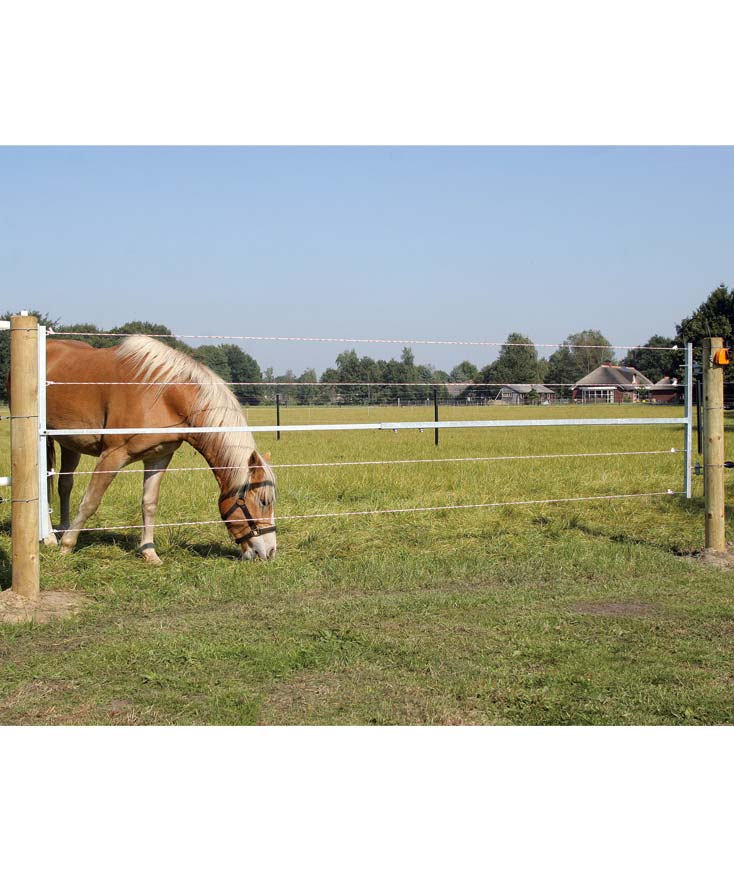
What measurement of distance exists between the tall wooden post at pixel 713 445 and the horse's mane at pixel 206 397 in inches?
136

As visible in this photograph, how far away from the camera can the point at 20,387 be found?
4.52m

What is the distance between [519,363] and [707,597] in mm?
3026

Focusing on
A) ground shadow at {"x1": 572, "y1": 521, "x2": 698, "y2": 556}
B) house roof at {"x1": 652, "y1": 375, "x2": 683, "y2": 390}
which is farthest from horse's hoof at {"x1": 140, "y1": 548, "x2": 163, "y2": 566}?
house roof at {"x1": 652, "y1": 375, "x2": 683, "y2": 390}

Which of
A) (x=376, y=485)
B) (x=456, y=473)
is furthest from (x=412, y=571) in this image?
(x=456, y=473)

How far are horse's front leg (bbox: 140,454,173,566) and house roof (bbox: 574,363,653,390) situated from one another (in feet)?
12.2

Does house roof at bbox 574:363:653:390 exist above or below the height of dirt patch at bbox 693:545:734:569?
above

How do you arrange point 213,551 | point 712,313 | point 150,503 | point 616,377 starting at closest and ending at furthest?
point 150,503 < point 213,551 < point 616,377 < point 712,313

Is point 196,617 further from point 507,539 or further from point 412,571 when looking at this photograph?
point 507,539

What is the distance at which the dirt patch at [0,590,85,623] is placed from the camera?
4.26 meters

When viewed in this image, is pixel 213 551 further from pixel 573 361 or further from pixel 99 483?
pixel 573 361

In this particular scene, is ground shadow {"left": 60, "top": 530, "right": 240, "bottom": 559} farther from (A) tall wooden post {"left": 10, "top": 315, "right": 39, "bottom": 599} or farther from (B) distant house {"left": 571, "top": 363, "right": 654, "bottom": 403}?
(B) distant house {"left": 571, "top": 363, "right": 654, "bottom": 403}

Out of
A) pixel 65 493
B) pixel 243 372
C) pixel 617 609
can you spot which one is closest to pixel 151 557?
pixel 65 493

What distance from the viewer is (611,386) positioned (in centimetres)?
705

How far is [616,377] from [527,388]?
867mm
